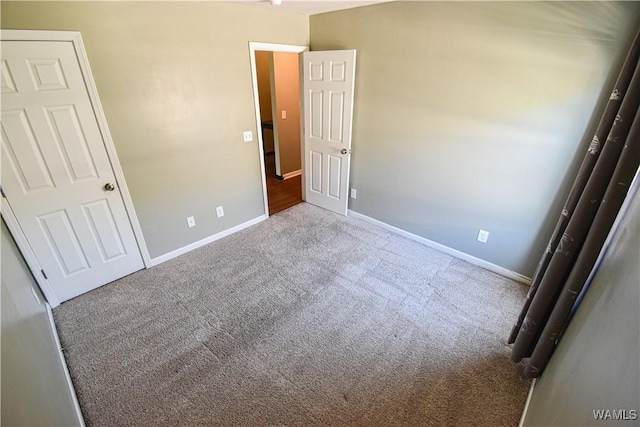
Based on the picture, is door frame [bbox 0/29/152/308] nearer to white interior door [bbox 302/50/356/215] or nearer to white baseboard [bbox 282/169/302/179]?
white interior door [bbox 302/50/356/215]

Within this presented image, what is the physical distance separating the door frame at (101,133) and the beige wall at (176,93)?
1.7 inches

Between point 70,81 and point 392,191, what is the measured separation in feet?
9.78

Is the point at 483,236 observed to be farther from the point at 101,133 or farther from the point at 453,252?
the point at 101,133

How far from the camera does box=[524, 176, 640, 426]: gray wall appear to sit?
2.53 feet

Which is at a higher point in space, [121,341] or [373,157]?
[373,157]

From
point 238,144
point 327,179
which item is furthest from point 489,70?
point 238,144

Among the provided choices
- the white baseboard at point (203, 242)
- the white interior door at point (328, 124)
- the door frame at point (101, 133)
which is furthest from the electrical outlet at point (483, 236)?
the door frame at point (101, 133)

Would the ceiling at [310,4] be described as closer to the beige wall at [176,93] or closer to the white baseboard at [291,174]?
the beige wall at [176,93]

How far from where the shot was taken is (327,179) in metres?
3.71

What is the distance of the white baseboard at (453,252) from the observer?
2.61 metres

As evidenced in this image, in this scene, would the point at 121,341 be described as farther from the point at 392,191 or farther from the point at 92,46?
the point at 392,191

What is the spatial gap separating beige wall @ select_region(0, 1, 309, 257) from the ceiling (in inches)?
4.2

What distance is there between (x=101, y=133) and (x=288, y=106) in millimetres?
2917

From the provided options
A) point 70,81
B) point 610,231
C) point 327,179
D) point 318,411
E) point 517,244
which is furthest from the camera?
point 327,179
